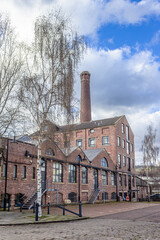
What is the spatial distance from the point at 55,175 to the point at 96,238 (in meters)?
18.6

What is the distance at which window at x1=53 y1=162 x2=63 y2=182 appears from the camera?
25.9m

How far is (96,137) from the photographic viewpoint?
140ft

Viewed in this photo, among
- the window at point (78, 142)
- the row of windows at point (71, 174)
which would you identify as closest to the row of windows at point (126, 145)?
the window at point (78, 142)

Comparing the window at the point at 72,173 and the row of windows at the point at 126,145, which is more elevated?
the row of windows at the point at 126,145

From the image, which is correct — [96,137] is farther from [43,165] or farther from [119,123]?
[43,165]

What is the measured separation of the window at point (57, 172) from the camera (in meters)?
25.9

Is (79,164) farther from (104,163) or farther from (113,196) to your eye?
(113,196)

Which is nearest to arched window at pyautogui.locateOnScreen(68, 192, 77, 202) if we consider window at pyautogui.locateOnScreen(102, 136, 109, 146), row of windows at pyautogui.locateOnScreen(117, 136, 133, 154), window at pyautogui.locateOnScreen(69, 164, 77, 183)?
window at pyautogui.locateOnScreen(69, 164, 77, 183)

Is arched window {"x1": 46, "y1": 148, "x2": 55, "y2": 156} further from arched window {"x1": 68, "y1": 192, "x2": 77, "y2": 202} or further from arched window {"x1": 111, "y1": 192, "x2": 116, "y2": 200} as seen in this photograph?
arched window {"x1": 111, "y1": 192, "x2": 116, "y2": 200}

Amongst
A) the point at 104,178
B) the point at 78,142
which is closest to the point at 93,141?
the point at 78,142

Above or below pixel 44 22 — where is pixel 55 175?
below

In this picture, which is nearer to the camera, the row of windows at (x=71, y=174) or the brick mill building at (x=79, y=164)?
the brick mill building at (x=79, y=164)

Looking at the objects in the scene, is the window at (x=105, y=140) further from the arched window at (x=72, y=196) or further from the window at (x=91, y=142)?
the arched window at (x=72, y=196)

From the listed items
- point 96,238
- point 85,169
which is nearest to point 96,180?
point 85,169
